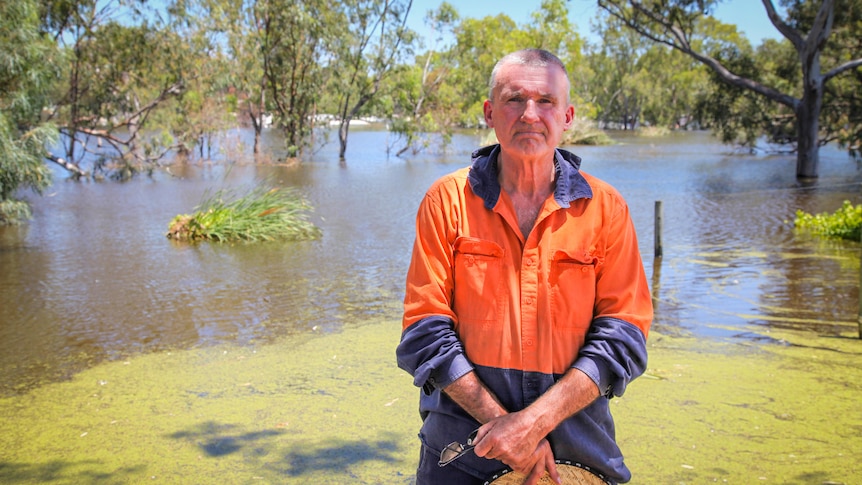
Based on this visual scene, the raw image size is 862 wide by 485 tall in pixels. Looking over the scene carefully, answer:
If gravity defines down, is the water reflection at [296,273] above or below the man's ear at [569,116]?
below

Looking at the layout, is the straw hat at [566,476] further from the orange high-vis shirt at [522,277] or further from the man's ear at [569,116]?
the man's ear at [569,116]

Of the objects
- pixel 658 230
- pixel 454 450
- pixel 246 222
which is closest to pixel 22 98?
pixel 246 222

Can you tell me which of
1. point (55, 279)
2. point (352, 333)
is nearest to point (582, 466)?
point (352, 333)

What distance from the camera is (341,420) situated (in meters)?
4.26

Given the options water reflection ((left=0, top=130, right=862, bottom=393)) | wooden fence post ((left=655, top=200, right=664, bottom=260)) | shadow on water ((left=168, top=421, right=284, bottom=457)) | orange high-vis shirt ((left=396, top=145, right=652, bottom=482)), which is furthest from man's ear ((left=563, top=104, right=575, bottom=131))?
wooden fence post ((left=655, top=200, right=664, bottom=260))

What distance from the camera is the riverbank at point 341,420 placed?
361 centimetres

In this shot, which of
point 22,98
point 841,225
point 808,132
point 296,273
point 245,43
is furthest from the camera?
point 245,43

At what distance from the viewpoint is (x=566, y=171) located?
7.09ft

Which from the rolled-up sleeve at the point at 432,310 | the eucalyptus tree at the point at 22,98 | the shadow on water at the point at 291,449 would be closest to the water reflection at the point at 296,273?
the eucalyptus tree at the point at 22,98

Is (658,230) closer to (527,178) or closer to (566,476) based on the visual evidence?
(527,178)

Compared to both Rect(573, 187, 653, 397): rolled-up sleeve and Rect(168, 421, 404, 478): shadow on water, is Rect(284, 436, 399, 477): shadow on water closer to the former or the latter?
Rect(168, 421, 404, 478): shadow on water

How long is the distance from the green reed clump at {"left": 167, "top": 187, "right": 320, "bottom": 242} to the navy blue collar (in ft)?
31.4

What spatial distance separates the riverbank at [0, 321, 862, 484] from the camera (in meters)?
3.61

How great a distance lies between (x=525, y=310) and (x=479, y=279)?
14 cm
